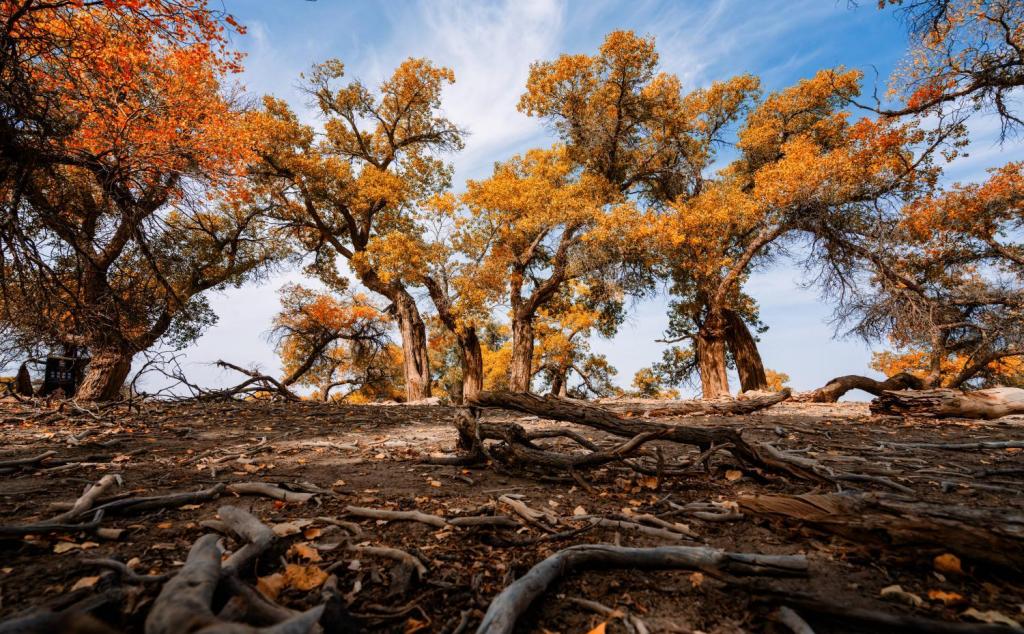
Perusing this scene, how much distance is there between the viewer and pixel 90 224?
5613mm

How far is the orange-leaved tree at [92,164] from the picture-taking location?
12.5 feet

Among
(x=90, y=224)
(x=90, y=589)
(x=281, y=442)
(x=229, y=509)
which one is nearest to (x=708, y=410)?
(x=281, y=442)

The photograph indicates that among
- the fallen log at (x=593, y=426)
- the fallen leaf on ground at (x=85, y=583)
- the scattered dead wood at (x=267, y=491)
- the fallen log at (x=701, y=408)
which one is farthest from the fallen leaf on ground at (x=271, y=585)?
the fallen log at (x=701, y=408)

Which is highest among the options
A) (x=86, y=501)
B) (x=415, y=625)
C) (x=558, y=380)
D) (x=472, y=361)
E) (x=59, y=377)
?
(x=472, y=361)

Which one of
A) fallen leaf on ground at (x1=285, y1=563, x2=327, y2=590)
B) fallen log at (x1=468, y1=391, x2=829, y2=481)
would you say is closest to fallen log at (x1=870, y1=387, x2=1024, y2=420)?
fallen log at (x1=468, y1=391, x2=829, y2=481)

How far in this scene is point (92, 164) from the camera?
165 inches

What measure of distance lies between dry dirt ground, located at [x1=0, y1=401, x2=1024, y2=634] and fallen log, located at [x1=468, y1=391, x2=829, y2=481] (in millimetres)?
157

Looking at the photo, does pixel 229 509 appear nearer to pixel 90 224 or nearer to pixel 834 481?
pixel 834 481

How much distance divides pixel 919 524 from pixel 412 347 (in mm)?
14055

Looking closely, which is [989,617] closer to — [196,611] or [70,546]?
[196,611]

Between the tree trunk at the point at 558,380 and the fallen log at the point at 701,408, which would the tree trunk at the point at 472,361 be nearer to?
the tree trunk at the point at 558,380

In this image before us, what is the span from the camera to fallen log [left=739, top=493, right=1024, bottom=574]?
1896mm

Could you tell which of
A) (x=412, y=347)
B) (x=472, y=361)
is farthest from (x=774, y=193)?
(x=412, y=347)

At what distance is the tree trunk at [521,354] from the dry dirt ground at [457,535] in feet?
31.6
